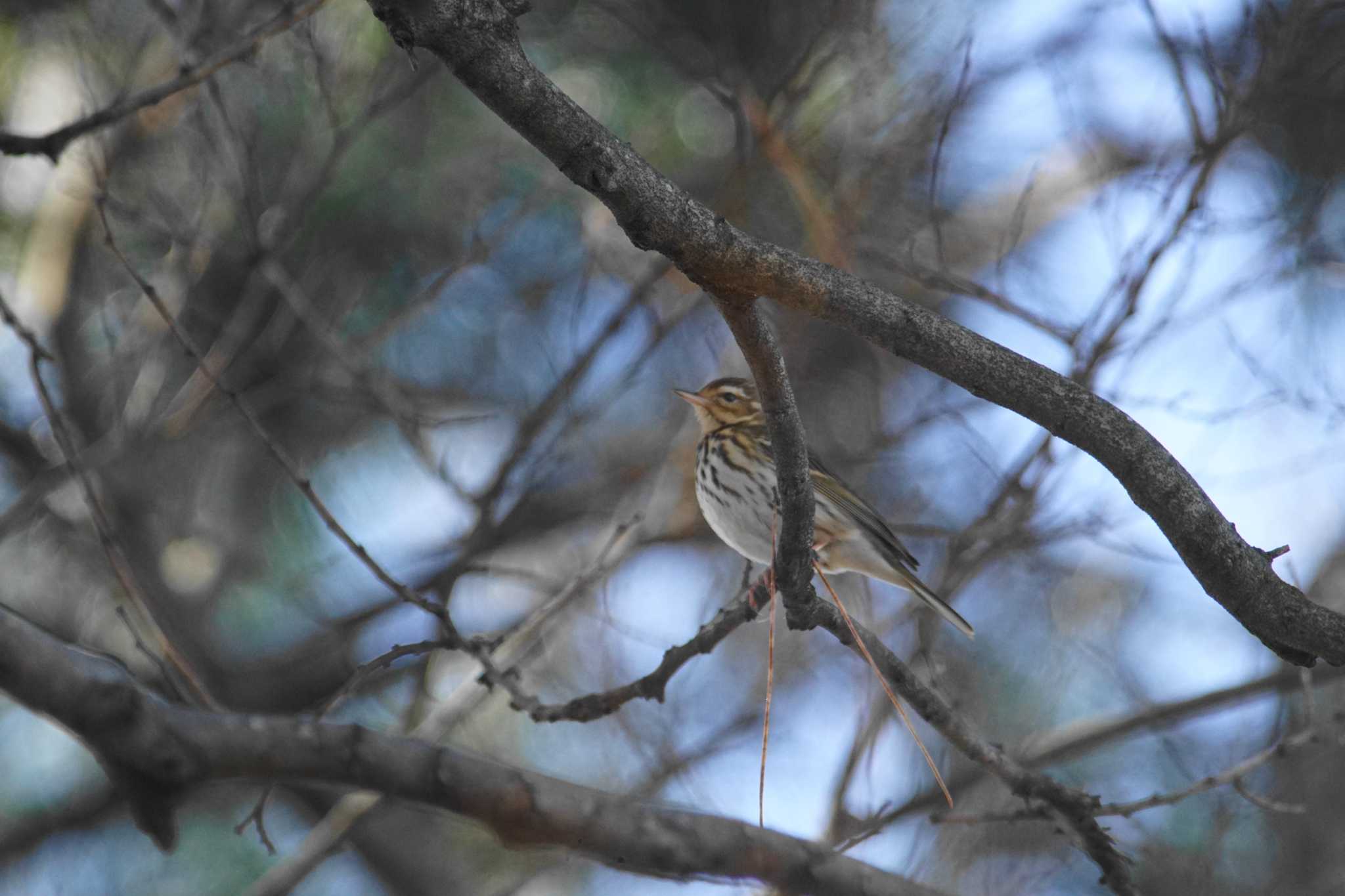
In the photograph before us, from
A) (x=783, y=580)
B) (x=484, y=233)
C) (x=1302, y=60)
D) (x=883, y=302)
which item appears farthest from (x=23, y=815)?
(x=1302, y=60)

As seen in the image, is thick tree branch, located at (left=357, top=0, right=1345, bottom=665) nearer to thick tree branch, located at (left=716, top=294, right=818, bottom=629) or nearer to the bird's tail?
thick tree branch, located at (left=716, top=294, right=818, bottom=629)

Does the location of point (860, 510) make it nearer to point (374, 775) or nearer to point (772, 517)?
point (772, 517)

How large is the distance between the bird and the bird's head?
3.4 inches

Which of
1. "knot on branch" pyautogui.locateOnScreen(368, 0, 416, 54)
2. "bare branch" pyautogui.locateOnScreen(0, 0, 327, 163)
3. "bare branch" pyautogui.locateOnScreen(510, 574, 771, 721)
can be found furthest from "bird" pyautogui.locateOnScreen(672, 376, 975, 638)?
"knot on branch" pyautogui.locateOnScreen(368, 0, 416, 54)

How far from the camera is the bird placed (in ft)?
14.2

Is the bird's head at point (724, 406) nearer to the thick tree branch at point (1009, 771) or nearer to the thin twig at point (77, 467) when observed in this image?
the thick tree branch at point (1009, 771)

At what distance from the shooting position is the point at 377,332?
5805mm

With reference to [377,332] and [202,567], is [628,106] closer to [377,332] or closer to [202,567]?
[377,332]

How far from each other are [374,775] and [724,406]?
3530 millimetres

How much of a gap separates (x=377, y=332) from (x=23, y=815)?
2.74 metres

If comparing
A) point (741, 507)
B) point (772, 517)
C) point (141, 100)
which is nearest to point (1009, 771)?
point (772, 517)

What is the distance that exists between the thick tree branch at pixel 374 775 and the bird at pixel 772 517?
2.02 m

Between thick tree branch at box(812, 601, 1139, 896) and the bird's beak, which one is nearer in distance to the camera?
thick tree branch at box(812, 601, 1139, 896)

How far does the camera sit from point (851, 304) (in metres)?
2.12
